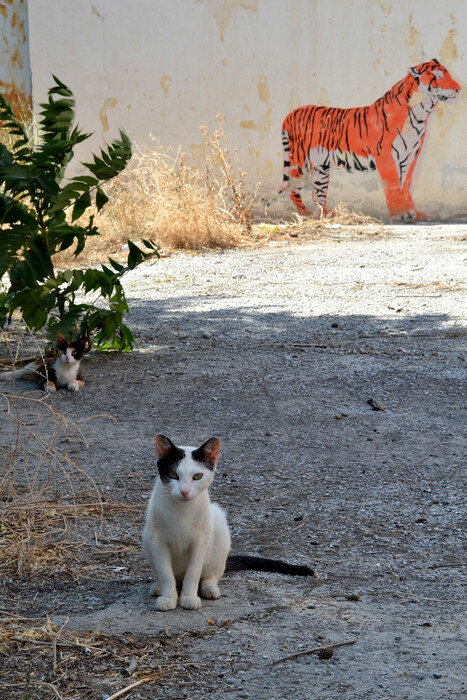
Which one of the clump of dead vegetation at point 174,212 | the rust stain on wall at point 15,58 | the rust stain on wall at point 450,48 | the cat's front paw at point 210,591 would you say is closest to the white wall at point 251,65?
the rust stain on wall at point 450,48

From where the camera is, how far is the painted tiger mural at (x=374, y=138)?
13734 mm

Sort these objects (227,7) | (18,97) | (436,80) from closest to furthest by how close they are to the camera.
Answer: (227,7), (436,80), (18,97)

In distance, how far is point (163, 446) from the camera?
3.00 m

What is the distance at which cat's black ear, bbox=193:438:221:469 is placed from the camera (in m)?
3.01

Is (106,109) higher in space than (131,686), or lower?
higher

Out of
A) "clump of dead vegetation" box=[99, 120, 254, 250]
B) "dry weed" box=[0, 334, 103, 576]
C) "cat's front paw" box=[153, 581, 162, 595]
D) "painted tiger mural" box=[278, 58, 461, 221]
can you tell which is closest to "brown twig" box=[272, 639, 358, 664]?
"cat's front paw" box=[153, 581, 162, 595]

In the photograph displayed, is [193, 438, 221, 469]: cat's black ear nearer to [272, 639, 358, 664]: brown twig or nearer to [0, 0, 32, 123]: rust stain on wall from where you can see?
[272, 639, 358, 664]: brown twig

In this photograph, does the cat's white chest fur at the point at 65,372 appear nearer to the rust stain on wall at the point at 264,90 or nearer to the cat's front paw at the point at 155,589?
the cat's front paw at the point at 155,589

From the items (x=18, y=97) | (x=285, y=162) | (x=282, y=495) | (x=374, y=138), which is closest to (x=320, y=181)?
(x=285, y=162)

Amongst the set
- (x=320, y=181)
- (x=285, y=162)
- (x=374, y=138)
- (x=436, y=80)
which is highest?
(x=436, y=80)

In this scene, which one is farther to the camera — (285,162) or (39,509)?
(285,162)

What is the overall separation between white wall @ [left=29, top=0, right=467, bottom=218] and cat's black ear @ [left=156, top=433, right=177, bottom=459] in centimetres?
1151

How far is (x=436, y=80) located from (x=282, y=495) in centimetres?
1133

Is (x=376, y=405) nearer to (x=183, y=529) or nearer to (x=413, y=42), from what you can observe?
(x=183, y=529)
